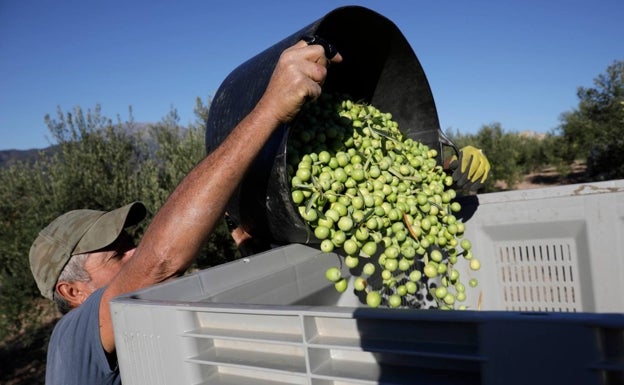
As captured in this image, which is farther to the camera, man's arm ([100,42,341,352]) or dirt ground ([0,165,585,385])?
dirt ground ([0,165,585,385])

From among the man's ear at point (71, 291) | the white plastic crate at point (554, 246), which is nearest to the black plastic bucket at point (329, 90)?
the white plastic crate at point (554, 246)

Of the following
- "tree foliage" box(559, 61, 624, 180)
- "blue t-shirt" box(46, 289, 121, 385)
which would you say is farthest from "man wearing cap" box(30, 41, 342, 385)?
"tree foliage" box(559, 61, 624, 180)

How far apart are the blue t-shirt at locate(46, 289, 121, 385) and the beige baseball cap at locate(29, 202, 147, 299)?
532 millimetres

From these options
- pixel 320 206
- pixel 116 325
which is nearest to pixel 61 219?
pixel 116 325

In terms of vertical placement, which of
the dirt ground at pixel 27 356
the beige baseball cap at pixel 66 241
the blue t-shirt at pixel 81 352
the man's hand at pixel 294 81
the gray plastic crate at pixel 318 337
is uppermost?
the man's hand at pixel 294 81

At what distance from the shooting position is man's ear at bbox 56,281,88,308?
2.12 m

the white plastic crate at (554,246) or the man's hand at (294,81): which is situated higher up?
the man's hand at (294,81)

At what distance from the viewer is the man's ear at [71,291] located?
212 cm

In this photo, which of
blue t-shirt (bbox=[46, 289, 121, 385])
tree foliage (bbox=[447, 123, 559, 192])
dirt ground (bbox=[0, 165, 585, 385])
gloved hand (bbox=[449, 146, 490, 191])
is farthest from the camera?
tree foliage (bbox=[447, 123, 559, 192])

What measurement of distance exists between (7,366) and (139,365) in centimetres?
770

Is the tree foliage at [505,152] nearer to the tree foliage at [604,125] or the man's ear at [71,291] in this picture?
the tree foliage at [604,125]

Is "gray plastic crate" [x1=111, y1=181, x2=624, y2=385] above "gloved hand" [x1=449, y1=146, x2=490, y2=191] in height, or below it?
below

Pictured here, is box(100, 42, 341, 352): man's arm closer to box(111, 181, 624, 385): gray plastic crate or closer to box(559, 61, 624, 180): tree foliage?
box(111, 181, 624, 385): gray plastic crate

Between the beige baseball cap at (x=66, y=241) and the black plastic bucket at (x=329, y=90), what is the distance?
70cm
